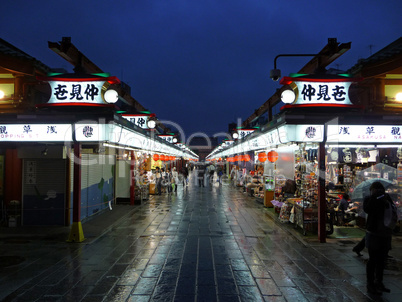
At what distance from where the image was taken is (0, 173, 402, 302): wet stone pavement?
6.02 m

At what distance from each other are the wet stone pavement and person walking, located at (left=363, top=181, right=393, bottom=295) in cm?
28

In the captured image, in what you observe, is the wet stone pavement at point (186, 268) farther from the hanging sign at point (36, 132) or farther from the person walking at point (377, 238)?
the hanging sign at point (36, 132)

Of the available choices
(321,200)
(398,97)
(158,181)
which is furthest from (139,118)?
(398,97)

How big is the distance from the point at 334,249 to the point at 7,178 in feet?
43.4

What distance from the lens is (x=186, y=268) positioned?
293 inches

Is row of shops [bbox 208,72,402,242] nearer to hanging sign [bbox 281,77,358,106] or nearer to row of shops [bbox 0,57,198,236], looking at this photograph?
hanging sign [bbox 281,77,358,106]

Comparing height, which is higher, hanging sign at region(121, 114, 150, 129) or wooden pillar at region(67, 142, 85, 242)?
hanging sign at region(121, 114, 150, 129)

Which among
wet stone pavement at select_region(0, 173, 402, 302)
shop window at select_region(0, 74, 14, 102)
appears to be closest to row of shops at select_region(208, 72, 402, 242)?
wet stone pavement at select_region(0, 173, 402, 302)

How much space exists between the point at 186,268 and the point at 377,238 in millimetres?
4413

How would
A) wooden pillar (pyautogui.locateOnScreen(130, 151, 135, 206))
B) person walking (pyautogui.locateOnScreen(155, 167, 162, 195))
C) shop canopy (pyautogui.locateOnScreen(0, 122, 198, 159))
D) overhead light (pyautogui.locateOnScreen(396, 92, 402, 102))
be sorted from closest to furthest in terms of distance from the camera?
shop canopy (pyautogui.locateOnScreen(0, 122, 198, 159)), overhead light (pyautogui.locateOnScreen(396, 92, 402, 102)), wooden pillar (pyautogui.locateOnScreen(130, 151, 135, 206)), person walking (pyautogui.locateOnScreen(155, 167, 162, 195))

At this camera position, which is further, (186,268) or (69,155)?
(69,155)

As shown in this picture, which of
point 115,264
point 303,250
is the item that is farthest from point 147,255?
point 303,250

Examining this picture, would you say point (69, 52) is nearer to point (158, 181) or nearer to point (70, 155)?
point (70, 155)

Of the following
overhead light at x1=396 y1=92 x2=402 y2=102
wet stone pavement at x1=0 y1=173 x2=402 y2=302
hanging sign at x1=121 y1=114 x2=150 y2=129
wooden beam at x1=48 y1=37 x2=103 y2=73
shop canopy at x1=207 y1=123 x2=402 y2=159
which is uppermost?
wooden beam at x1=48 y1=37 x2=103 y2=73
